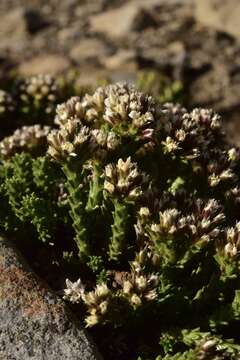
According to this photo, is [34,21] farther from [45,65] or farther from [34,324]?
[34,324]

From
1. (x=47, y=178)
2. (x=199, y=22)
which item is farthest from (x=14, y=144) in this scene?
(x=199, y=22)

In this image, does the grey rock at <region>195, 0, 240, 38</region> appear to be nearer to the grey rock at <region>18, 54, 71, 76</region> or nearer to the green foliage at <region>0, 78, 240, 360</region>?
the grey rock at <region>18, 54, 71, 76</region>

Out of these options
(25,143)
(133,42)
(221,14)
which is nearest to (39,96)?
(25,143)

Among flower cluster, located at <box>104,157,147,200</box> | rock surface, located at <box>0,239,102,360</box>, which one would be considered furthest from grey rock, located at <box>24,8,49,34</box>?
rock surface, located at <box>0,239,102,360</box>

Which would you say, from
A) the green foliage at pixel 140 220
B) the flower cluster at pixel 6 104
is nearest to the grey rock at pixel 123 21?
the flower cluster at pixel 6 104

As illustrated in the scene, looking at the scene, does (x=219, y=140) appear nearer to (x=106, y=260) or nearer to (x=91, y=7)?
(x=106, y=260)

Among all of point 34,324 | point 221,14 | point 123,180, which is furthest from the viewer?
point 221,14
